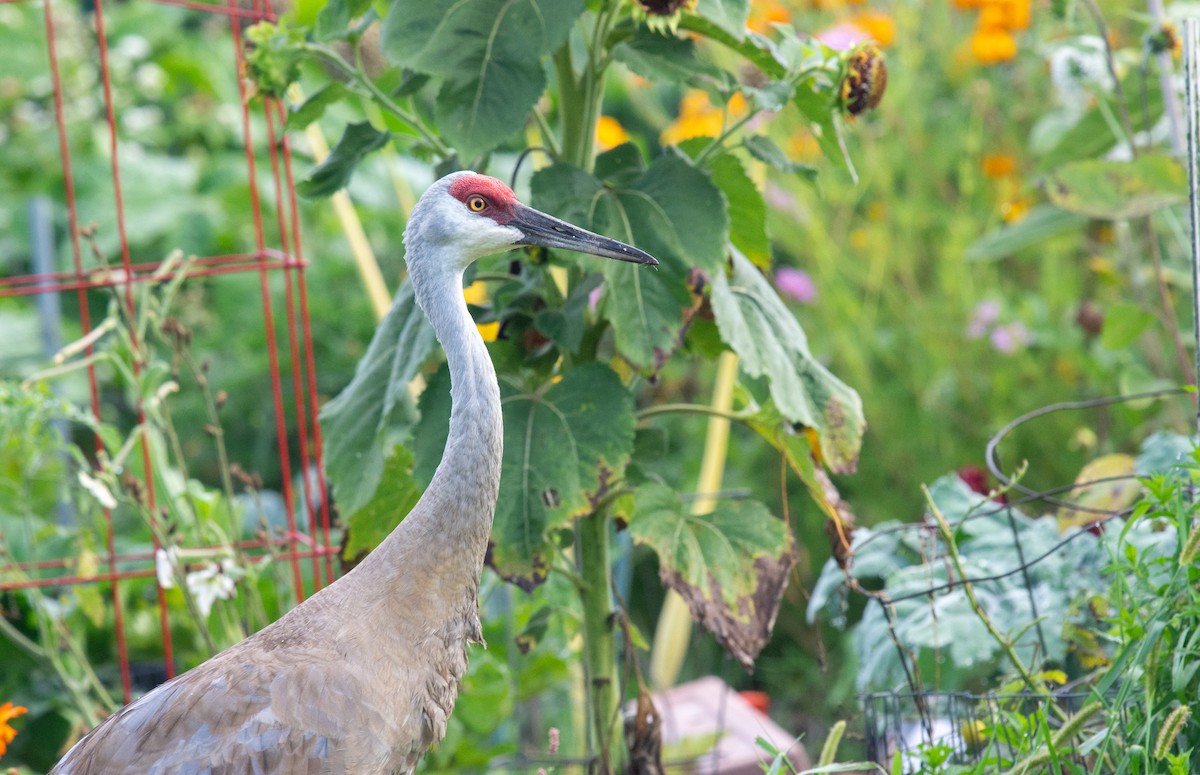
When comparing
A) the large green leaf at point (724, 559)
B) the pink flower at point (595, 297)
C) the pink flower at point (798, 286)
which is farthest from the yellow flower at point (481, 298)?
the pink flower at point (798, 286)

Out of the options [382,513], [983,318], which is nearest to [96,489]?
[382,513]

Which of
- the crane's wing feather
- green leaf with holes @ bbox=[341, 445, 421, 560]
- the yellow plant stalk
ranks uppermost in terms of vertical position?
green leaf with holes @ bbox=[341, 445, 421, 560]

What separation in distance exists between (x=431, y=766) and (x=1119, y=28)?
374cm

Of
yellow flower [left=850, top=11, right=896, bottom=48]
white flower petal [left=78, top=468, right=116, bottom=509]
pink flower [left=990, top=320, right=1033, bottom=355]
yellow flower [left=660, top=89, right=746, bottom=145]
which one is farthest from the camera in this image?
yellow flower [left=660, top=89, right=746, bottom=145]

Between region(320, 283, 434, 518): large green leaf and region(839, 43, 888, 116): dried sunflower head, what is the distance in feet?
2.83

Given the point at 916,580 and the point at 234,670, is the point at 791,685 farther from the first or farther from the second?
the point at 234,670

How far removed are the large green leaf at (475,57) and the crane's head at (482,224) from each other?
0.62 feet

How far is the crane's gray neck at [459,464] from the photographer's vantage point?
1872 millimetres

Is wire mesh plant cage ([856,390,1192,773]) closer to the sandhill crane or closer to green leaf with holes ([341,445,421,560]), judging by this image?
the sandhill crane

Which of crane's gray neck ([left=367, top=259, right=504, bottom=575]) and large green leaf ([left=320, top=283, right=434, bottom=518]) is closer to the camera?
crane's gray neck ([left=367, top=259, right=504, bottom=575])

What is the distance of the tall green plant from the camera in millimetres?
2135

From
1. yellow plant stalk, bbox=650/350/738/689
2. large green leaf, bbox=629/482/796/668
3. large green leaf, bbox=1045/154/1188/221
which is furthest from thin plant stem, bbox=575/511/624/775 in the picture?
large green leaf, bbox=1045/154/1188/221

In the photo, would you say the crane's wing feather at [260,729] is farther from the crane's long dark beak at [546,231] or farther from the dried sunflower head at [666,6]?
the dried sunflower head at [666,6]

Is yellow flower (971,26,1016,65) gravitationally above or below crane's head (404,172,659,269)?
above
